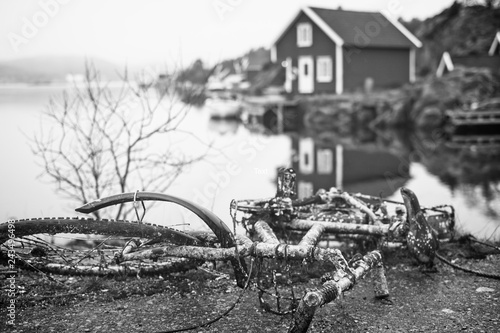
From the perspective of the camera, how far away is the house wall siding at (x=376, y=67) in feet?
131

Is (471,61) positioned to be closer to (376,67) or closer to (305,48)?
(376,67)

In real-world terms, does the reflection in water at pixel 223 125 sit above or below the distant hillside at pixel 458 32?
below

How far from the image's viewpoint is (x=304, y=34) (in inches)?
1646

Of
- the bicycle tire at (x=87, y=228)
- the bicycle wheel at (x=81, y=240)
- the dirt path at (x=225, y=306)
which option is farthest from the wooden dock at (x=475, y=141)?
the bicycle tire at (x=87, y=228)

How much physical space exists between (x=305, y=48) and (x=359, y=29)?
4.41m

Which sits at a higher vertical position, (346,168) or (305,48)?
(305,48)

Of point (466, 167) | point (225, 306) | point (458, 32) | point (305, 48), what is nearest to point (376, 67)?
point (305, 48)

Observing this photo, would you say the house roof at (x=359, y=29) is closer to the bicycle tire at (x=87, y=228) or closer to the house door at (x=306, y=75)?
the house door at (x=306, y=75)

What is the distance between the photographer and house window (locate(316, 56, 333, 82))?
131 feet

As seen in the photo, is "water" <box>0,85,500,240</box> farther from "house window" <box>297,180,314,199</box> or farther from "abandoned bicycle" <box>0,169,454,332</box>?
"abandoned bicycle" <box>0,169,454,332</box>

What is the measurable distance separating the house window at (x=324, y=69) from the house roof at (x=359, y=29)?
5.47 ft

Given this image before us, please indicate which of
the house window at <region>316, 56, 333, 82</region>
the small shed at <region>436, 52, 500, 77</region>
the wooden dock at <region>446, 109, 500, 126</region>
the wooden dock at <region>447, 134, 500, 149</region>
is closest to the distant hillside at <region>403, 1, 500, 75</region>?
the small shed at <region>436, 52, 500, 77</region>

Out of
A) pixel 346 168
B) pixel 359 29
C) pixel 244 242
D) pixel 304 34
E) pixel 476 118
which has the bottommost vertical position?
pixel 346 168

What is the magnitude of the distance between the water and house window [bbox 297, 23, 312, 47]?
15443 mm
